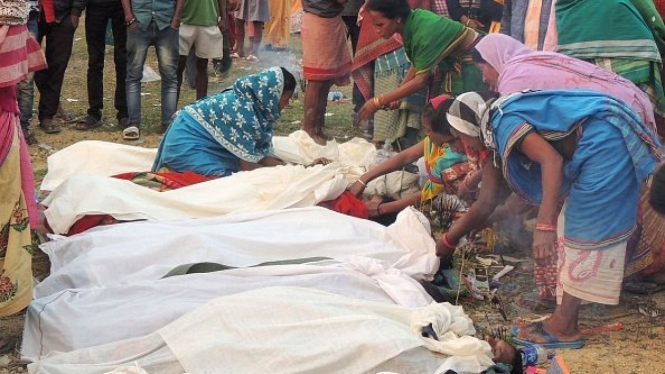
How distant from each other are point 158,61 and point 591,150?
490cm

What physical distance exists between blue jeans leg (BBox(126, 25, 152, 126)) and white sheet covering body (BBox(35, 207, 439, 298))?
3.15 m

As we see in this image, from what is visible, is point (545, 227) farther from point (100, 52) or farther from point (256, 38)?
point (256, 38)

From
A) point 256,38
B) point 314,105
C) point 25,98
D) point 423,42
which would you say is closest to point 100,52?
point 25,98

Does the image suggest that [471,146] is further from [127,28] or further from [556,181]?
[127,28]

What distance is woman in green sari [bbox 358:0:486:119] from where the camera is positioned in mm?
6242

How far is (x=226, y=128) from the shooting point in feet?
20.6

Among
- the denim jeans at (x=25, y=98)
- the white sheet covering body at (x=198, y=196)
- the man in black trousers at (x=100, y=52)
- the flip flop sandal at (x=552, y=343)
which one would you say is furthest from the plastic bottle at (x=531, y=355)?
the man in black trousers at (x=100, y=52)

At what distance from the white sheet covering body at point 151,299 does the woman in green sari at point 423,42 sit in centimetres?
215

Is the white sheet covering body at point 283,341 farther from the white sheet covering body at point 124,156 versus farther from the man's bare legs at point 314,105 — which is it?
the man's bare legs at point 314,105

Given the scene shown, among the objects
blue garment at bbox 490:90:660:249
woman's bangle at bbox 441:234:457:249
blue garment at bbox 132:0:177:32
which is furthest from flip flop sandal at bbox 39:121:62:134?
blue garment at bbox 490:90:660:249

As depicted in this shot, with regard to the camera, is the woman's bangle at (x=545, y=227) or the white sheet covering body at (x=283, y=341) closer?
the white sheet covering body at (x=283, y=341)

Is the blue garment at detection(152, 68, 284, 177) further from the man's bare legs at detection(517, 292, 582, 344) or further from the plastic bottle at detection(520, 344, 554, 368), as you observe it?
the plastic bottle at detection(520, 344, 554, 368)

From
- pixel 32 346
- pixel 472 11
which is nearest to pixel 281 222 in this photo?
pixel 32 346

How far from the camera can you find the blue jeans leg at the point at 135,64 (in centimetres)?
789
